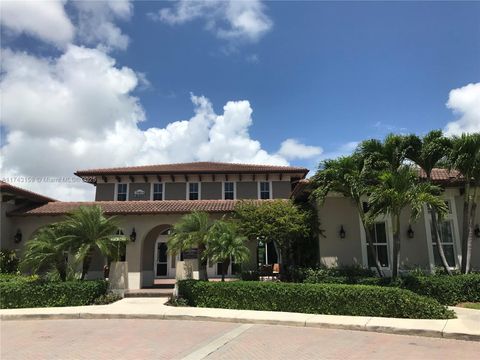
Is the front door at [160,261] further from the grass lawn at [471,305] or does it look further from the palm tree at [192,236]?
the grass lawn at [471,305]

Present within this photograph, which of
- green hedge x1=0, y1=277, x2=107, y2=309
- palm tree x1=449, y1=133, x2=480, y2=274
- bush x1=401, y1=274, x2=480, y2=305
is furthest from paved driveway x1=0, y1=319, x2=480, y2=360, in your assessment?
palm tree x1=449, y1=133, x2=480, y2=274

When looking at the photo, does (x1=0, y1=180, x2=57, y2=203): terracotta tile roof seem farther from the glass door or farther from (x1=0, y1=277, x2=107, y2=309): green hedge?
the glass door

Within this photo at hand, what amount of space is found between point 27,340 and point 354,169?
37.9 ft

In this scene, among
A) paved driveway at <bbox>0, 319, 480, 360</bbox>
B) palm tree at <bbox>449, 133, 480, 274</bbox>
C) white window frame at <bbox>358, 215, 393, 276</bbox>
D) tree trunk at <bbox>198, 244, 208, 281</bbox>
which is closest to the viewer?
paved driveway at <bbox>0, 319, 480, 360</bbox>

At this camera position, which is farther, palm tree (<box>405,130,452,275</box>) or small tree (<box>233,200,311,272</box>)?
small tree (<box>233,200,311,272</box>)

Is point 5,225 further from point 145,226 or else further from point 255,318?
point 255,318

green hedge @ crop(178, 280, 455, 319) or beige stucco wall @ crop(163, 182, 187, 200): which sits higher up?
beige stucco wall @ crop(163, 182, 187, 200)

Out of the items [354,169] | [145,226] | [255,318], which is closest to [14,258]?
[145,226]

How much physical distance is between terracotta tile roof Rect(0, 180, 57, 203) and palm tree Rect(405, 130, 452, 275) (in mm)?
17747

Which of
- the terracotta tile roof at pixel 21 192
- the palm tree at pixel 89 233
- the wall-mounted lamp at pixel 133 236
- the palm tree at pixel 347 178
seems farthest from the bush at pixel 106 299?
the palm tree at pixel 347 178

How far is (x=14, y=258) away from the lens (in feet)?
61.1

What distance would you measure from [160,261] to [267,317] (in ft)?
51.5

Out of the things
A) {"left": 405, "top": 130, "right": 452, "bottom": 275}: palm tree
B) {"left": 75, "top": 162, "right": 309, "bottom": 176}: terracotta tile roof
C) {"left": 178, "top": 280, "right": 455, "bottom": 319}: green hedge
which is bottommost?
{"left": 178, "top": 280, "right": 455, "bottom": 319}: green hedge

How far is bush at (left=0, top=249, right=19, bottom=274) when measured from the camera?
59.5 feet
